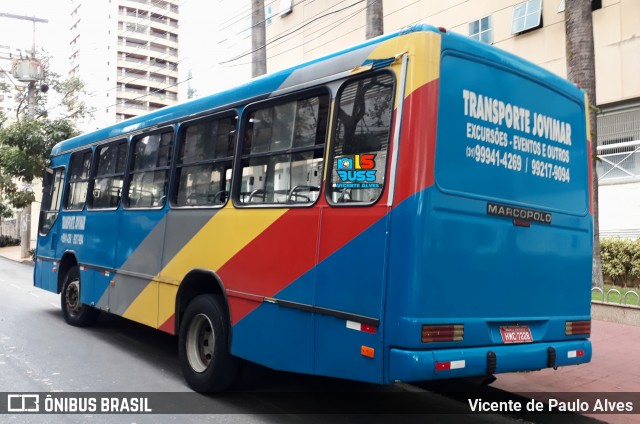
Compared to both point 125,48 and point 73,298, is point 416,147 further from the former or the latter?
point 125,48

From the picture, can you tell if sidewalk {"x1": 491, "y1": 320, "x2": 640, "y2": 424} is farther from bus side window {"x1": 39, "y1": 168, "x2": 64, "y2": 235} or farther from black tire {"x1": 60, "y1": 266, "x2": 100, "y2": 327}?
bus side window {"x1": 39, "y1": 168, "x2": 64, "y2": 235}

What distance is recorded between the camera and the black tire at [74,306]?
8961 mm

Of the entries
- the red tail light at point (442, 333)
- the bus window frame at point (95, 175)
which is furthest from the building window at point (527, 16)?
the red tail light at point (442, 333)

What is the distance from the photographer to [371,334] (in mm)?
3992

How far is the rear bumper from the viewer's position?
12.4 feet

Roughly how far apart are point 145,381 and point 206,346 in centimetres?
86

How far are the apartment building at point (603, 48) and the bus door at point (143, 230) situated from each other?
12.0m

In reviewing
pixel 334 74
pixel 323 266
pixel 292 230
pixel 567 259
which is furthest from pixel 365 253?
pixel 567 259

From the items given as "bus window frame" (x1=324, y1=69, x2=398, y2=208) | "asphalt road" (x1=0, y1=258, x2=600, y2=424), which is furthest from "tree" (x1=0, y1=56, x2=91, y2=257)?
"bus window frame" (x1=324, y1=69, x2=398, y2=208)

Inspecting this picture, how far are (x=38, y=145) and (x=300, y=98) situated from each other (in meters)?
22.3

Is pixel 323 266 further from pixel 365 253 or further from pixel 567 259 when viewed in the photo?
pixel 567 259

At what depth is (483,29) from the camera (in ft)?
59.2

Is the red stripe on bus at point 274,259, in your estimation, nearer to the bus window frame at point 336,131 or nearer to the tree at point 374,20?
the bus window frame at point 336,131

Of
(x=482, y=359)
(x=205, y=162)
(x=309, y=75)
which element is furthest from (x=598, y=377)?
(x=205, y=162)
